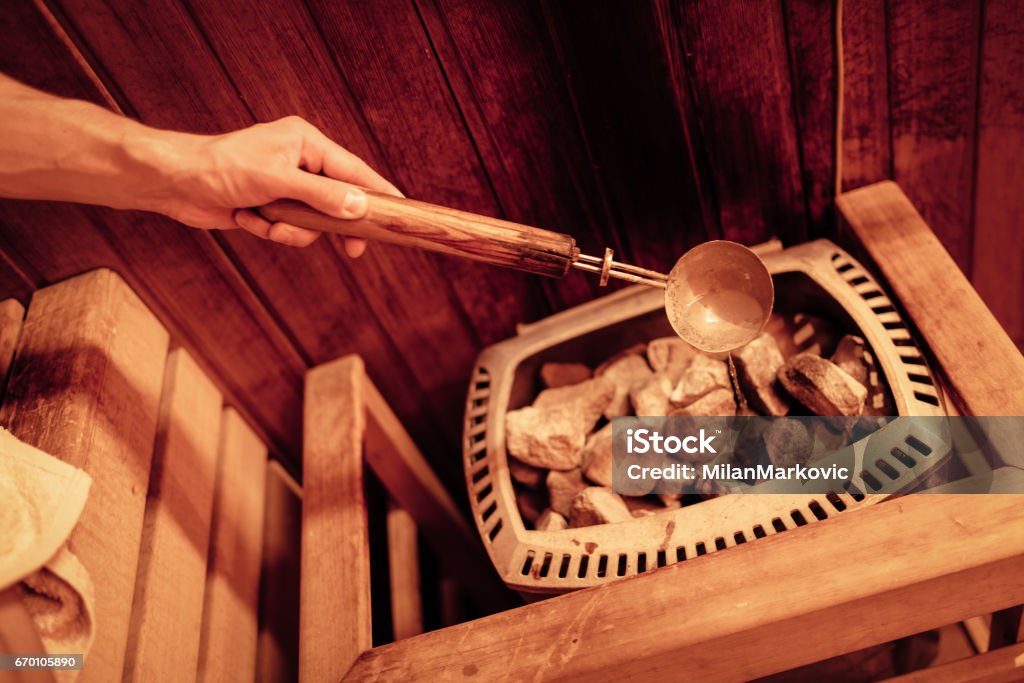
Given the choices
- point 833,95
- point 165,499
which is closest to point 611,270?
point 833,95

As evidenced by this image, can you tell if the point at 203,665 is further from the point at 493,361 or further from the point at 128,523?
the point at 493,361

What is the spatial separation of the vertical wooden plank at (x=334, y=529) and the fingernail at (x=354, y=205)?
58 cm

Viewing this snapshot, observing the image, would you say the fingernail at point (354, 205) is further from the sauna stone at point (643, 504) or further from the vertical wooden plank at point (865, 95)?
the vertical wooden plank at point (865, 95)

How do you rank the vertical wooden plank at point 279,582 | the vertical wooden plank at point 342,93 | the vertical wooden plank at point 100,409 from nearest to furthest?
the vertical wooden plank at point 100,409
the vertical wooden plank at point 342,93
the vertical wooden plank at point 279,582

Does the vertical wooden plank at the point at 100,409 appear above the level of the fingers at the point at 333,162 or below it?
below

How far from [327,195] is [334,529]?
25.3 inches

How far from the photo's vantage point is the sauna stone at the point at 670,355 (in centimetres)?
138

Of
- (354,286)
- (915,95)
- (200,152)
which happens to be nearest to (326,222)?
(200,152)

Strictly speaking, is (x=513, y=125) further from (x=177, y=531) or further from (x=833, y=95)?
(x=177, y=531)

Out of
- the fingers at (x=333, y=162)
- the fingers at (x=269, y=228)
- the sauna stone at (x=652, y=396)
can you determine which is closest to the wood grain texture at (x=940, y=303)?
the sauna stone at (x=652, y=396)

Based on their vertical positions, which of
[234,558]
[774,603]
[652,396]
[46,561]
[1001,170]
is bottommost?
[234,558]

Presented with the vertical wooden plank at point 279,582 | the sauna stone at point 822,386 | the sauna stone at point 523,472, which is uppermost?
the sauna stone at point 822,386

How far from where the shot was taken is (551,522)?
125 cm

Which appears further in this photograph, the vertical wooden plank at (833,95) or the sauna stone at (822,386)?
the vertical wooden plank at (833,95)
